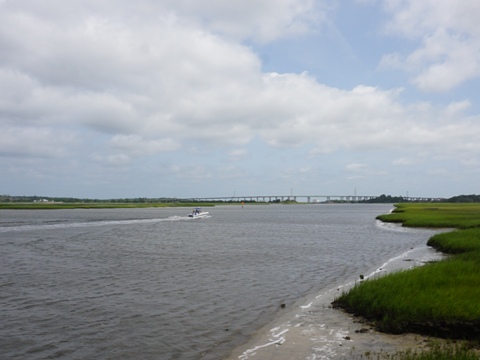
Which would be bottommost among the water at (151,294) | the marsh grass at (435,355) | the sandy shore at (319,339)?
the water at (151,294)

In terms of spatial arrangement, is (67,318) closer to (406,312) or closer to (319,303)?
(319,303)

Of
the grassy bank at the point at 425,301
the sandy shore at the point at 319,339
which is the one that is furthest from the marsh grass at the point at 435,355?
the grassy bank at the point at 425,301

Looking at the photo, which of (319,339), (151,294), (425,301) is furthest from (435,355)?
(151,294)

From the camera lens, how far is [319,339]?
14.0 metres

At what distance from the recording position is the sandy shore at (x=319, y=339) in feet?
41.3

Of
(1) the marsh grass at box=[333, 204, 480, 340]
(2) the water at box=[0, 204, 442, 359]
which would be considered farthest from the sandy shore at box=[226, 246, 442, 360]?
(2) the water at box=[0, 204, 442, 359]

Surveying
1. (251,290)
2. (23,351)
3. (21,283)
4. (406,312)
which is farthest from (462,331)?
(21,283)

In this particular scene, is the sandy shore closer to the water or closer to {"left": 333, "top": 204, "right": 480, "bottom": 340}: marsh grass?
{"left": 333, "top": 204, "right": 480, "bottom": 340}: marsh grass

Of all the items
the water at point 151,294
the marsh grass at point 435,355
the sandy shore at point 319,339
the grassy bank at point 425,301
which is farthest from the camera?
the water at point 151,294

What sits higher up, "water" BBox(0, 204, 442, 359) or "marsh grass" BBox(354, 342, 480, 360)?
"marsh grass" BBox(354, 342, 480, 360)

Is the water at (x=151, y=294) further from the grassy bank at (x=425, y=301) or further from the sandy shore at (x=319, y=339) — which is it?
the grassy bank at (x=425, y=301)

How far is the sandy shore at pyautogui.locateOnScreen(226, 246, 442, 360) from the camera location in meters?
12.6

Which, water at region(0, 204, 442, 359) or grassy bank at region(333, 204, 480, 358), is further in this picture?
water at region(0, 204, 442, 359)

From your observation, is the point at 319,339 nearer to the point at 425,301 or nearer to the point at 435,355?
the point at 425,301
